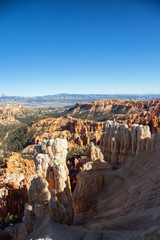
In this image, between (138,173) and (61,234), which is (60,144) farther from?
(138,173)

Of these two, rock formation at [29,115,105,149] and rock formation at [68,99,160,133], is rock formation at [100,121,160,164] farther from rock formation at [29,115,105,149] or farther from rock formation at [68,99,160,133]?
rock formation at [68,99,160,133]

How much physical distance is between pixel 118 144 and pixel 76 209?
9302 mm

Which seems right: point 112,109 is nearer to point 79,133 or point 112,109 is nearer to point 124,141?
point 79,133

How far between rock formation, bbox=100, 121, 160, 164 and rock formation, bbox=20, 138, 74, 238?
8818mm

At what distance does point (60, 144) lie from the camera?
1392 centimetres

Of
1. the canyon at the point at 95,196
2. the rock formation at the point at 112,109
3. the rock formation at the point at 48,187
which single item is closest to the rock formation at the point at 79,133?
the rock formation at the point at 112,109

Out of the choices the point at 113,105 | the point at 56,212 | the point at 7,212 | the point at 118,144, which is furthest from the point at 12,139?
the point at 113,105

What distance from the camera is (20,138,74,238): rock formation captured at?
11.5 meters

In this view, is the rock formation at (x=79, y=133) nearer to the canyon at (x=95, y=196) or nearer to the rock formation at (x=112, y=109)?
the rock formation at (x=112, y=109)

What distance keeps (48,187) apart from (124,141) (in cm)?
1105

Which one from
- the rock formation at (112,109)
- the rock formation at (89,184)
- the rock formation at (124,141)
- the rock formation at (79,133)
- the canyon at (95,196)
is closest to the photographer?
the canyon at (95,196)

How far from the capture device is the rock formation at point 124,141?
17344mm

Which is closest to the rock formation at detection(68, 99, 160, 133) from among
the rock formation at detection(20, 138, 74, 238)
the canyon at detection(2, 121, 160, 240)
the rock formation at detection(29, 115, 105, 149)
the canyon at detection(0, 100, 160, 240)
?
the rock formation at detection(29, 115, 105, 149)

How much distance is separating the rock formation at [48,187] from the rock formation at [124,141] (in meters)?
8.82
